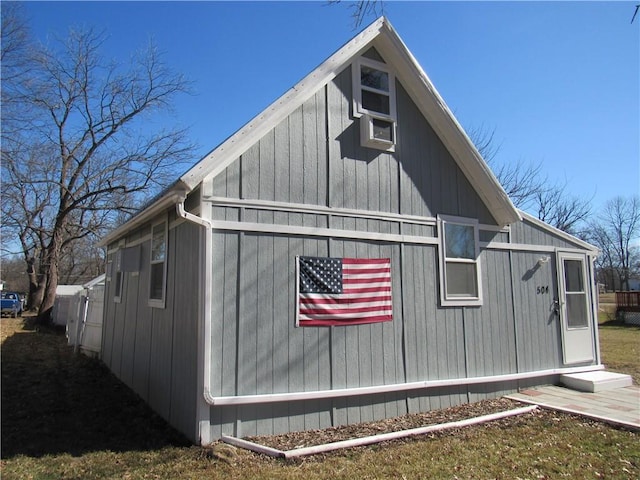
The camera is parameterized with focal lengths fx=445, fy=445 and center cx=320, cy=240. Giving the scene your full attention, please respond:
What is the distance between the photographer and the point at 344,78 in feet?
22.2

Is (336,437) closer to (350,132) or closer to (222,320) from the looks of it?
(222,320)

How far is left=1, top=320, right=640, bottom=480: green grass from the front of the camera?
4.49 metres

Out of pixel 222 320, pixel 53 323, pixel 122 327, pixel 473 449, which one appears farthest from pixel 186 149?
pixel 473 449

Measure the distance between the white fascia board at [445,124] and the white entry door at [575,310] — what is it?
7.01 ft

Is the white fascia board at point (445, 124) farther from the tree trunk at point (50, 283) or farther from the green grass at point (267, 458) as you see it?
the tree trunk at point (50, 283)

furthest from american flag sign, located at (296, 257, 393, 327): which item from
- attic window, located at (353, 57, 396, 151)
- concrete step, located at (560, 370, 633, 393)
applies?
concrete step, located at (560, 370, 633, 393)

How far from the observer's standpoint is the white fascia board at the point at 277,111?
17.8 ft

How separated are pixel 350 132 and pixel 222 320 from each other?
3.35m

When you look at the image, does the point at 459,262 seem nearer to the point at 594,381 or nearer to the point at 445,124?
the point at 445,124

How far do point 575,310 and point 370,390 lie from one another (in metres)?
5.38

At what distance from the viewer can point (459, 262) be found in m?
7.56

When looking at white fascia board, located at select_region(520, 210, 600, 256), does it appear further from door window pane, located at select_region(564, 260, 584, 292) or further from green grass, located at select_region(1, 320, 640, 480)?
green grass, located at select_region(1, 320, 640, 480)

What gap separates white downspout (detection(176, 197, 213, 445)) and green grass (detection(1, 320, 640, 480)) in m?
0.29

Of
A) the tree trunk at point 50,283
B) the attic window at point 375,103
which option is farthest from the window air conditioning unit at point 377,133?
the tree trunk at point 50,283
